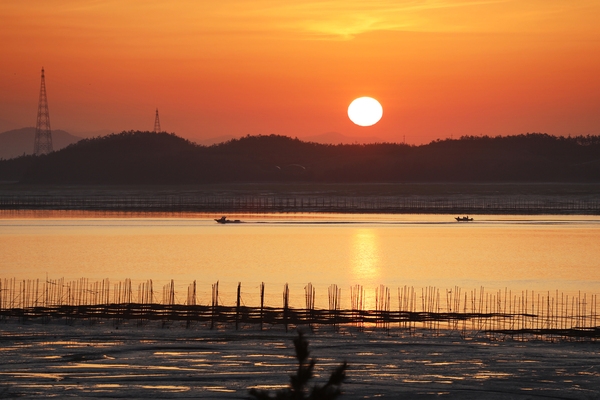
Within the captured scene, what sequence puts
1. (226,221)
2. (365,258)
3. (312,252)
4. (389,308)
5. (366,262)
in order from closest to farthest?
(389,308) < (366,262) < (365,258) < (312,252) < (226,221)

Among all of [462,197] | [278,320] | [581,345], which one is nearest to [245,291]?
[278,320]

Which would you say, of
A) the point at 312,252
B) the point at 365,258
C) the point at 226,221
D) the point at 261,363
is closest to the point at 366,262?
the point at 365,258

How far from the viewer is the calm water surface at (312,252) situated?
153 ft

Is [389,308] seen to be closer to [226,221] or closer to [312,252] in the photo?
[312,252]

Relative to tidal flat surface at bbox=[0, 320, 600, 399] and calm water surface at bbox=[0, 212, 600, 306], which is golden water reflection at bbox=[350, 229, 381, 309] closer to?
calm water surface at bbox=[0, 212, 600, 306]

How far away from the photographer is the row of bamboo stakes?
30188 millimetres

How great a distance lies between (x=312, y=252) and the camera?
62.0 m

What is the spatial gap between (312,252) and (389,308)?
27.6 m

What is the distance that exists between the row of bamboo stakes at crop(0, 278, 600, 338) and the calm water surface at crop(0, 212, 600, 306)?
2785mm

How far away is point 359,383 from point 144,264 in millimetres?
35378

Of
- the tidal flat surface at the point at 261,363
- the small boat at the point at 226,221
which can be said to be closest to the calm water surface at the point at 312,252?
the small boat at the point at 226,221

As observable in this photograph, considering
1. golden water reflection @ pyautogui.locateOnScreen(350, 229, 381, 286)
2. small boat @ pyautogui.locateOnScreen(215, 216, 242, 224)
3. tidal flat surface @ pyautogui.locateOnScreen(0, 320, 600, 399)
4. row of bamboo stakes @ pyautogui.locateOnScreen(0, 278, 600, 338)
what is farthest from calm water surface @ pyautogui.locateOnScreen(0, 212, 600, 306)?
tidal flat surface @ pyautogui.locateOnScreen(0, 320, 600, 399)

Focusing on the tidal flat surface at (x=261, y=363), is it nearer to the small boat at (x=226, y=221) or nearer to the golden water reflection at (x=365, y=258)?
the golden water reflection at (x=365, y=258)

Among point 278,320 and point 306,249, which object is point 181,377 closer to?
point 278,320
